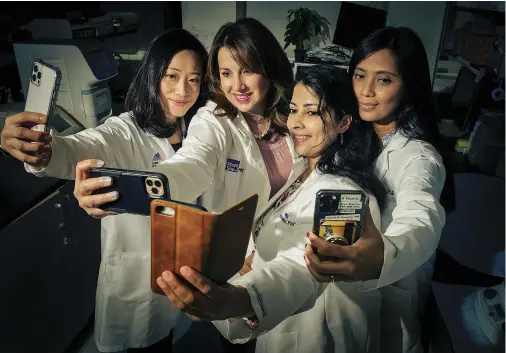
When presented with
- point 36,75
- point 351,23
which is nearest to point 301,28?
point 351,23

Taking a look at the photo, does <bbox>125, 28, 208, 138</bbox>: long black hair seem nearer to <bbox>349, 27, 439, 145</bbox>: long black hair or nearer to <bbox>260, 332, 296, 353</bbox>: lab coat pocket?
<bbox>349, 27, 439, 145</bbox>: long black hair

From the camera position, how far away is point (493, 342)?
992mm

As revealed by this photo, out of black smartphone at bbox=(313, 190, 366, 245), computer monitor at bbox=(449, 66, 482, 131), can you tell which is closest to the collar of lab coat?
black smartphone at bbox=(313, 190, 366, 245)

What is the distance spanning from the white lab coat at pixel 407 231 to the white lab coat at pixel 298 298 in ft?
0.22

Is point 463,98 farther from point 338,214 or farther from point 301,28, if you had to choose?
point 338,214

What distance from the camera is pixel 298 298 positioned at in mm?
817

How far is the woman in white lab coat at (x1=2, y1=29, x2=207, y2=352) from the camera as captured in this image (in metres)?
1.08

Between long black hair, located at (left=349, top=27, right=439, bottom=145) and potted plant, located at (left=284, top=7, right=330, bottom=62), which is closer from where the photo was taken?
long black hair, located at (left=349, top=27, right=439, bottom=145)

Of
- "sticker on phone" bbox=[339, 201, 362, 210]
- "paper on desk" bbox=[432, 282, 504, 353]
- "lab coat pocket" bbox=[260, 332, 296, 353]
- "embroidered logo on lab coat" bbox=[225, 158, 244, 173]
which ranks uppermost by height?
"sticker on phone" bbox=[339, 201, 362, 210]

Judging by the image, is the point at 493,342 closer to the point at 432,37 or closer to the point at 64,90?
the point at 432,37

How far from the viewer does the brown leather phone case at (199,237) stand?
0.66 m

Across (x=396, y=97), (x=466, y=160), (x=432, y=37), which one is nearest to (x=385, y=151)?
(x=396, y=97)

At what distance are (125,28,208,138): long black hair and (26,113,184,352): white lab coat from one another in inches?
1.3

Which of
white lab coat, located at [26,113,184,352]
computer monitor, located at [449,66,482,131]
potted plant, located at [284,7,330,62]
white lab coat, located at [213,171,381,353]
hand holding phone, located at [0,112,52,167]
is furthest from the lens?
computer monitor, located at [449,66,482,131]
